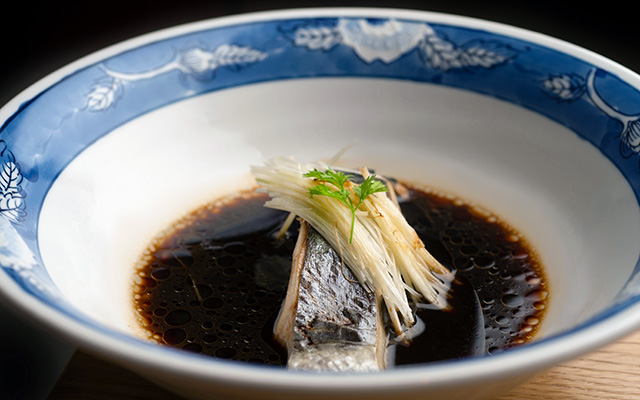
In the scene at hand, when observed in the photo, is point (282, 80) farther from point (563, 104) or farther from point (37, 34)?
point (37, 34)

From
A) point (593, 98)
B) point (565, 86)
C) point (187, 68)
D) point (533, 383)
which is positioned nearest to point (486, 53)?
point (565, 86)

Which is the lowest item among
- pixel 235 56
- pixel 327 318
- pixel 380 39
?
pixel 327 318

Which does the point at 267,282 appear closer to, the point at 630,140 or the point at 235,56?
the point at 235,56

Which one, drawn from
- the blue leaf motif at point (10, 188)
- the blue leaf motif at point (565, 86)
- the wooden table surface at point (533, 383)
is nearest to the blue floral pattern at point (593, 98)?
the blue leaf motif at point (565, 86)

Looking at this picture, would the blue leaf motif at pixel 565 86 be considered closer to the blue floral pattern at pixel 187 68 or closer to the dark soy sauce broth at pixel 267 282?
the dark soy sauce broth at pixel 267 282

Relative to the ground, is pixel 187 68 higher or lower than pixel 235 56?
lower

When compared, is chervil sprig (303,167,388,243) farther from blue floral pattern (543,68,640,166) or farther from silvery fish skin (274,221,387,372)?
blue floral pattern (543,68,640,166)

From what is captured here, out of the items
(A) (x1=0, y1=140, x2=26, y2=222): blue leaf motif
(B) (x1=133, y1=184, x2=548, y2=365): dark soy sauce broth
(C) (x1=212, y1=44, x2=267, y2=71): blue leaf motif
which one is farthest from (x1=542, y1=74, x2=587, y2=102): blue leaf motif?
(A) (x1=0, y1=140, x2=26, y2=222): blue leaf motif

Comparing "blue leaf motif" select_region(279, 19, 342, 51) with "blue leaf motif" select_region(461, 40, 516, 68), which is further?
"blue leaf motif" select_region(279, 19, 342, 51)
